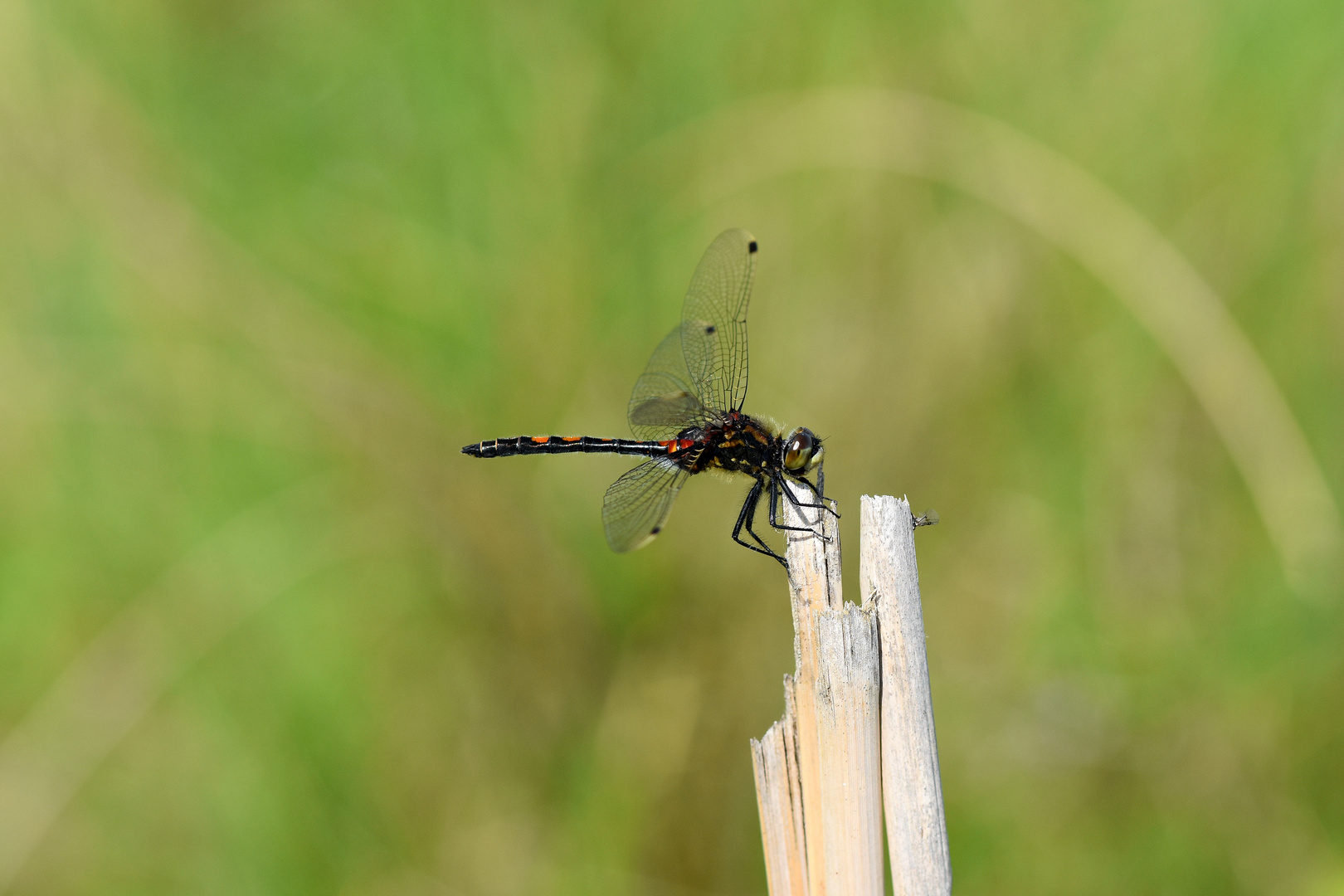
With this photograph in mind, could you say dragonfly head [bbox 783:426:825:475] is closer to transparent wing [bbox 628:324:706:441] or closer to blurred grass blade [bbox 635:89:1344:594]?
transparent wing [bbox 628:324:706:441]

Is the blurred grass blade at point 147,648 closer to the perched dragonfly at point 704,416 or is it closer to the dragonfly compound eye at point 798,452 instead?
the perched dragonfly at point 704,416

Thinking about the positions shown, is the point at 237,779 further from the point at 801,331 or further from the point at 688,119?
→ the point at 688,119

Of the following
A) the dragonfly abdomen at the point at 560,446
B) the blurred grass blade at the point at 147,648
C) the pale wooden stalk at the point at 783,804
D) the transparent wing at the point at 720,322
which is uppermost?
the transparent wing at the point at 720,322

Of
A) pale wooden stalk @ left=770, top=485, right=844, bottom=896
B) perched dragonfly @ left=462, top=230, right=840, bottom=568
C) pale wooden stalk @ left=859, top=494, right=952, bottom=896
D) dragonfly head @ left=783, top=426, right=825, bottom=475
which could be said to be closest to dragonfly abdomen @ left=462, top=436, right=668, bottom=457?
perched dragonfly @ left=462, top=230, right=840, bottom=568

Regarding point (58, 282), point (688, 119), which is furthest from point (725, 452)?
point (58, 282)

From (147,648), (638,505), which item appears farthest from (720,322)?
(147,648)

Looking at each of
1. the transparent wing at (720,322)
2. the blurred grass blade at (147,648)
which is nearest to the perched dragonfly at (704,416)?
the transparent wing at (720,322)
